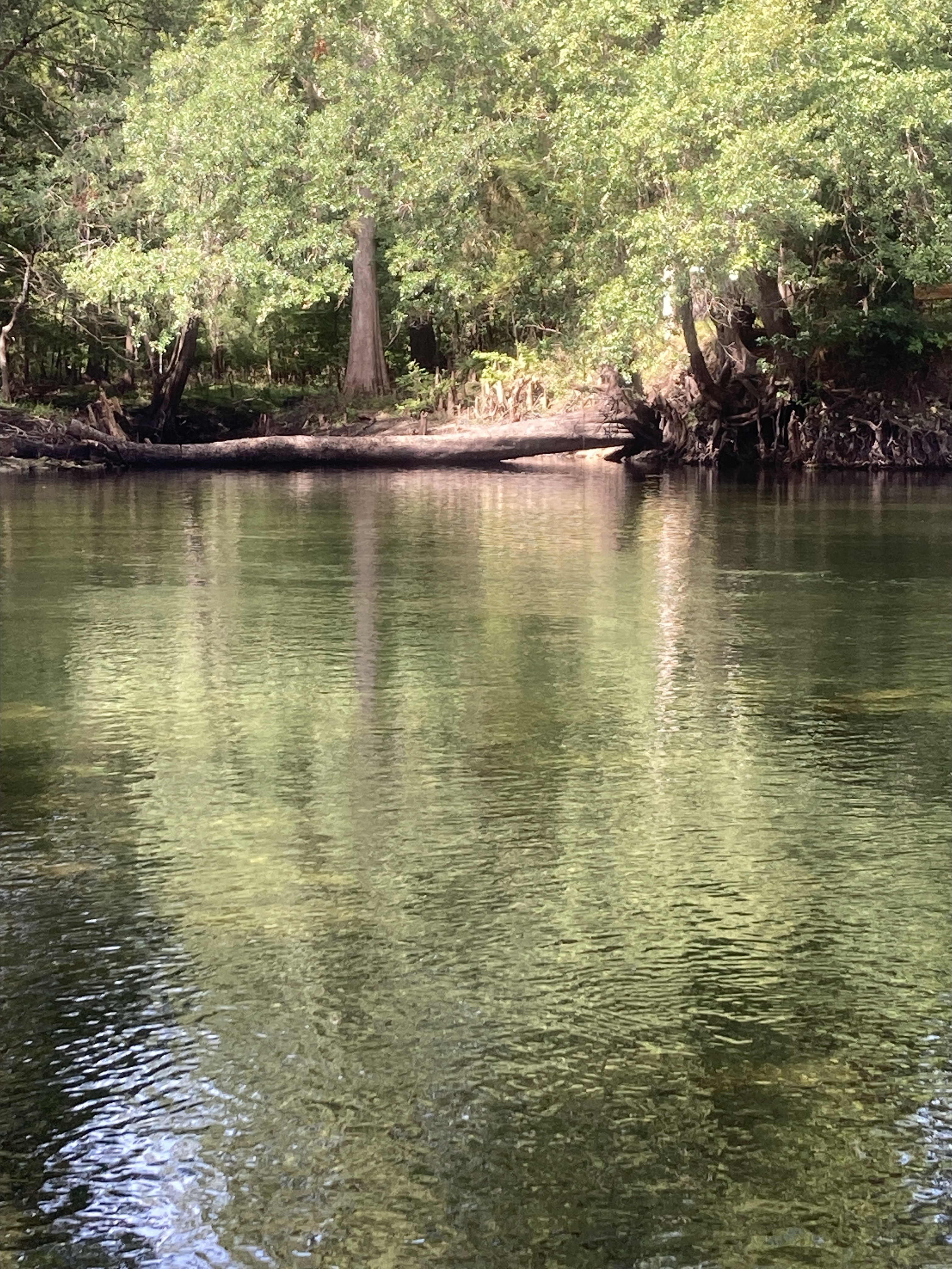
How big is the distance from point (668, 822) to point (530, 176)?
23771 millimetres

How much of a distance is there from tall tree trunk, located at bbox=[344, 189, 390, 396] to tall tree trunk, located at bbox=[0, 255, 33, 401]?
22.1ft

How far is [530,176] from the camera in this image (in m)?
28.0

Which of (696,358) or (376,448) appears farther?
(376,448)

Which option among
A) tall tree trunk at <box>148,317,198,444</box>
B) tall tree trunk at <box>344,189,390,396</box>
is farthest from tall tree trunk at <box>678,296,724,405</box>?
tall tree trunk at <box>148,317,198,444</box>

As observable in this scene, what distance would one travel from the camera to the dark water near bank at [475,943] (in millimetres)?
3078

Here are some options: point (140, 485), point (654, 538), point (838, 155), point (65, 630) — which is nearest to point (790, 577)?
point (654, 538)

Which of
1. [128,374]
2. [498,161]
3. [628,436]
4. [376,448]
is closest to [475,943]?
[498,161]

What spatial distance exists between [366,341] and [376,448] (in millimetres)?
6447

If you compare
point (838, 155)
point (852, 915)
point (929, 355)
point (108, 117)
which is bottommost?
point (852, 915)

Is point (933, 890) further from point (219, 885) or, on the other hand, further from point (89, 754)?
point (89, 754)

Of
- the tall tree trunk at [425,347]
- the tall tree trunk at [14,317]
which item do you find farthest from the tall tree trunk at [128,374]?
the tall tree trunk at [425,347]

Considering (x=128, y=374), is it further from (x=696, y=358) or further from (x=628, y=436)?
(x=696, y=358)

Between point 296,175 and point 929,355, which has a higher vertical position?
point 296,175

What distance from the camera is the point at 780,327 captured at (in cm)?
A: 2850
